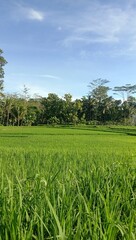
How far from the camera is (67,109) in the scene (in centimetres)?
4316

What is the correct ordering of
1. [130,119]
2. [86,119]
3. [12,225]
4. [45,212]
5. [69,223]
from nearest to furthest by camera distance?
1. [12,225]
2. [69,223]
3. [45,212]
4. [86,119]
5. [130,119]

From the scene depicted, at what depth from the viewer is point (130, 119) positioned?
5203cm

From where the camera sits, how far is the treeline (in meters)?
40.6

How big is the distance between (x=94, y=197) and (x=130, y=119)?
167 ft

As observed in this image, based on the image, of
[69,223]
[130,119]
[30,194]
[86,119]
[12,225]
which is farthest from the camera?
[130,119]

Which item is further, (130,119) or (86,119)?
(130,119)

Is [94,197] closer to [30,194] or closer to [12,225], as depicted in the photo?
[30,194]

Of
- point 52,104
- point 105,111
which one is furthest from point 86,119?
point 52,104

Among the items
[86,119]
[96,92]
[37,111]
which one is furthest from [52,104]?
[96,92]

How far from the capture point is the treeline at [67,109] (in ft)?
133

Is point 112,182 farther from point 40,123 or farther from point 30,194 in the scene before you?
point 40,123

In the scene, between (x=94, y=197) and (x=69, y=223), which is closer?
(x=69, y=223)

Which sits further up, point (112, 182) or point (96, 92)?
point (96, 92)

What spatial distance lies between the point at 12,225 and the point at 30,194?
0.53m
